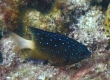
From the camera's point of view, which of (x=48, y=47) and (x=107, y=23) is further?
(x=107, y=23)

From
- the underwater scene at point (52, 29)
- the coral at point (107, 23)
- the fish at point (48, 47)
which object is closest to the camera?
the fish at point (48, 47)

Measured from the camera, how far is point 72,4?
18.1 feet

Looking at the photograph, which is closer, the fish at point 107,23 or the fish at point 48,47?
the fish at point 48,47

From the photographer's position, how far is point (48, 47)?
11.6 ft

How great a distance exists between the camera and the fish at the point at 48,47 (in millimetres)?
3510

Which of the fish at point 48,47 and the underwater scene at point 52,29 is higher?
the underwater scene at point 52,29

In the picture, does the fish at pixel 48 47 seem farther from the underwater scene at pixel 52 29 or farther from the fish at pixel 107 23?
the fish at pixel 107 23

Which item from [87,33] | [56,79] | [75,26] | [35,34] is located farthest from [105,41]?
[35,34]

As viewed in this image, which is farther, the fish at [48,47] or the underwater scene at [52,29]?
the underwater scene at [52,29]

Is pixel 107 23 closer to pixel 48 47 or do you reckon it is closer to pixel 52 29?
pixel 52 29

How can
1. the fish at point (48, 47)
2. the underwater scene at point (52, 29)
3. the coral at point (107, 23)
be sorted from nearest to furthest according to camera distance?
the fish at point (48, 47) → the underwater scene at point (52, 29) → the coral at point (107, 23)

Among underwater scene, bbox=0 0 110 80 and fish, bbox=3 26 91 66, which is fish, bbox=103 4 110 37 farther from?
fish, bbox=3 26 91 66

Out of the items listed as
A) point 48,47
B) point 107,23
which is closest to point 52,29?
point 107,23

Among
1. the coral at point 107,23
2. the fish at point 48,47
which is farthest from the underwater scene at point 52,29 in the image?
the fish at point 48,47
